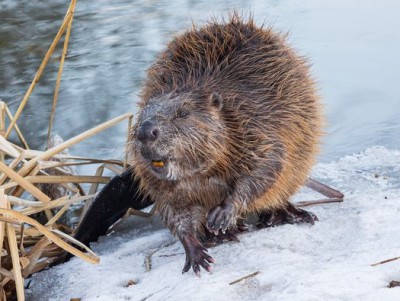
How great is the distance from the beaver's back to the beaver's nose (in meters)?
0.29

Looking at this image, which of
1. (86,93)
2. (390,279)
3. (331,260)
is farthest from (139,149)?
(86,93)

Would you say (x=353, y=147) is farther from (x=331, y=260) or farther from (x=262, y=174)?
(x=331, y=260)

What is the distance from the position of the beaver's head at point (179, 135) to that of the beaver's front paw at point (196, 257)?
8.9 inches

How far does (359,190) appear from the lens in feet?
9.45

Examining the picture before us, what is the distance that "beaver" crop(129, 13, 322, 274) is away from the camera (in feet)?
7.39

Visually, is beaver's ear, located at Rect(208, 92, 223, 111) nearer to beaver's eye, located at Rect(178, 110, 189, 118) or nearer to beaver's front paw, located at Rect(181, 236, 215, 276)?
beaver's eye, located at Rect(178, 110, 189, 118)

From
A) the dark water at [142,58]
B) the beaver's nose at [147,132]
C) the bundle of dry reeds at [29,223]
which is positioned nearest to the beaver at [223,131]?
the beaver's nose at [147,132]

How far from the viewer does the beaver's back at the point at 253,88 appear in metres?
2.41

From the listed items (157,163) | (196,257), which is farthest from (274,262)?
(157,163)

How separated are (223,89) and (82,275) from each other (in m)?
0.75

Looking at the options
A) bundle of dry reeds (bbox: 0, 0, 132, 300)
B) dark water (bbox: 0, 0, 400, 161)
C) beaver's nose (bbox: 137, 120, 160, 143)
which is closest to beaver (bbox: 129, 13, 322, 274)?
beaver's nose (bbox: 137, 120, 160, 143)

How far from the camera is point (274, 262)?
2.18 m

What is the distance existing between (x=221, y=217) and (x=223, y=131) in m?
0.26

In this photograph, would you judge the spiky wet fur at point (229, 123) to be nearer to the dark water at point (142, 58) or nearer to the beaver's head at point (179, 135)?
the beaver's head at point (179, 135)
